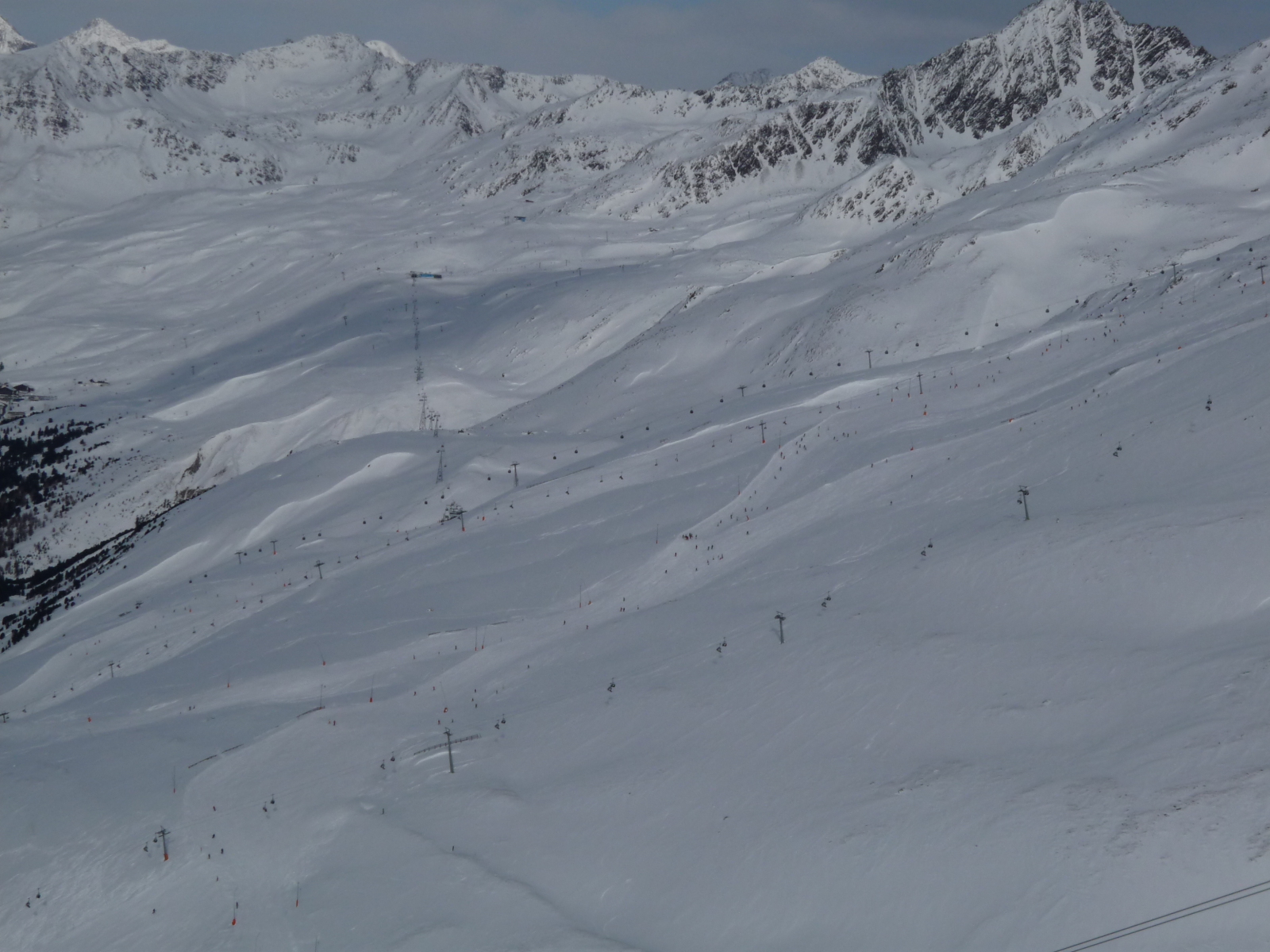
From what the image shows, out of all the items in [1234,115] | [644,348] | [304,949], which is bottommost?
[304,949]

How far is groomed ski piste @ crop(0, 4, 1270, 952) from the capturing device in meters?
17.4

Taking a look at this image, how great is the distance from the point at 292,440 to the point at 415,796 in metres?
72.2

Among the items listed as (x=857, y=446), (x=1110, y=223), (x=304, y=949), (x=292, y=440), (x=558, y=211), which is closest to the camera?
(x=304, y=949)

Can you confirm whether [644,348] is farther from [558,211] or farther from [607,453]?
[558,211]

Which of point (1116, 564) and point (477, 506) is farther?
point (477, 506)

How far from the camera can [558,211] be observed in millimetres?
174750

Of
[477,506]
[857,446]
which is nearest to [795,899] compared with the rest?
[857,446]

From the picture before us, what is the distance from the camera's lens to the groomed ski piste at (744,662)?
57.2ft

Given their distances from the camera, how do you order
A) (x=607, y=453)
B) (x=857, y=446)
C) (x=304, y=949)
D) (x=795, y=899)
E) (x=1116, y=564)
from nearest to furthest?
(x=795, y=899)
(x=304, y=949)
(x=1116, y=564)
(x=857, y=446)
(x=607, y=453)

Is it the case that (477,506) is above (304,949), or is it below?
above

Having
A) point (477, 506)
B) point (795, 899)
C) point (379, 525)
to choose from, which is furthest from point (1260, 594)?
point (379, 525)

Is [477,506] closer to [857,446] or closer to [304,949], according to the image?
[857,446]

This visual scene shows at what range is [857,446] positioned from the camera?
42.2 meters

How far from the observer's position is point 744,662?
26.4m
